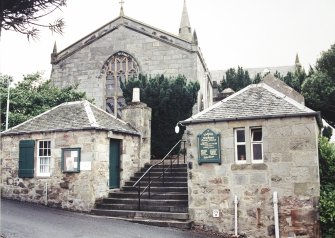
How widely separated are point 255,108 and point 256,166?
2.02 m

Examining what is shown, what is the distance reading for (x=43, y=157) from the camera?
16125 mm

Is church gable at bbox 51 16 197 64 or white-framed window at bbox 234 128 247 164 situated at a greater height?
church gable at bbox 51 16 197 64

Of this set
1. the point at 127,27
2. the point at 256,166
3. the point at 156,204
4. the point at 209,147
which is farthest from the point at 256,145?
the point at 127,27

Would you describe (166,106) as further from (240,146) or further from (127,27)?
(240,146)

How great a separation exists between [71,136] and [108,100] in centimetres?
1137

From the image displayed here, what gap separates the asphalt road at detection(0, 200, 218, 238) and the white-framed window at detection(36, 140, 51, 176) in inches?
81.3

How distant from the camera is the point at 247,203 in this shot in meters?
12.4

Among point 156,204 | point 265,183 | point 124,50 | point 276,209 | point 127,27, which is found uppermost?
point 127,27

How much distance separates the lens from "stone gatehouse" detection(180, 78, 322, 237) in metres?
11.9

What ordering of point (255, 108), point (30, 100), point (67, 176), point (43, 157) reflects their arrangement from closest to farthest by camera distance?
point (255, 108), point (67, 176), point (43, 157), point (30, 100)

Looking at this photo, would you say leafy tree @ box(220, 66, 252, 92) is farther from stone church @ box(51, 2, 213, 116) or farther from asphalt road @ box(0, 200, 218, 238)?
asphalt road @ box(0, 200, 218, 238)

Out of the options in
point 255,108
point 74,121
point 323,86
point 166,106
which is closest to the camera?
point 255,108

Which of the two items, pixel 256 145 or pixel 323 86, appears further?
pixel 323 86

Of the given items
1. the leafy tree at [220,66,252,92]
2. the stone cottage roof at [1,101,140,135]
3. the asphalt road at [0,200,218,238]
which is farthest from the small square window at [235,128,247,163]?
the leafy tree at [220,66,252,92]
